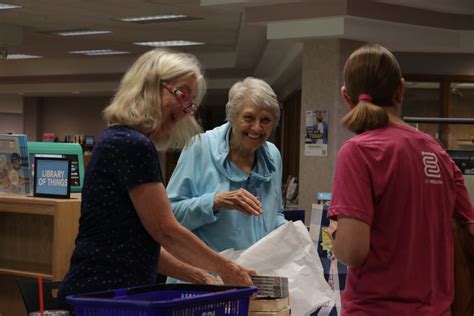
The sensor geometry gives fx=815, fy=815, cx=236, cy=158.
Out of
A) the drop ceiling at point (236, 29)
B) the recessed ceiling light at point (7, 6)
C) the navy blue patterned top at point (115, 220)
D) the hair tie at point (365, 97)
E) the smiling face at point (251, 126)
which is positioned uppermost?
the recessed ceiling light at point (7, 6)

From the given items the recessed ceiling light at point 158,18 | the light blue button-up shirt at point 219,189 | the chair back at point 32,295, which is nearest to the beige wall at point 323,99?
the recessed ceiling light at point 158,18

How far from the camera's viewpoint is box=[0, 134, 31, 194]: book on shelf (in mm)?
4828

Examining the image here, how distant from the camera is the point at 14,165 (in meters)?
4.88

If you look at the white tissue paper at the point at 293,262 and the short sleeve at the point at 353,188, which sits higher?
the short sleeve at the point at 353,188

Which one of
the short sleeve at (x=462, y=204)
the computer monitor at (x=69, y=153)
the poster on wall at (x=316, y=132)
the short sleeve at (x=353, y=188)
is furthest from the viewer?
the poster on wall at (x=316, y=132)

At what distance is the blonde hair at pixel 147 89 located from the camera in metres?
2.30

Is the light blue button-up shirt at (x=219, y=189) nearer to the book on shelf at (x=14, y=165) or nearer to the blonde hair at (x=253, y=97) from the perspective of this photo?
the blonde hair at (x=253, y=97)

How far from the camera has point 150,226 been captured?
2197 millimetres

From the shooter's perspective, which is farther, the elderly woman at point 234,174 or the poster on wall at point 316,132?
the poster on wall at point 316,132

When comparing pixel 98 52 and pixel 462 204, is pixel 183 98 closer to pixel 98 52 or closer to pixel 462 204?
pixel 462 204

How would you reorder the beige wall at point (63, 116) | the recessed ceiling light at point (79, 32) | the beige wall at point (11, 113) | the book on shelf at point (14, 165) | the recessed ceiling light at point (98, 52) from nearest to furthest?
the book on shelf at point (14, 165) < the recessed ceiling light at point (79, 32) < the recessed ceiling light at point (98, 52) < the beige wall at point (63, 116) < the beige wall at point (11, 113)

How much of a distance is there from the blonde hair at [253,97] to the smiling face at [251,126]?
0.05 feet

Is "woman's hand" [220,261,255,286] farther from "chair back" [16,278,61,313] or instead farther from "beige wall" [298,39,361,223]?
"beige wall" [298,39,361,223]

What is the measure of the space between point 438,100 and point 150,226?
942cm
